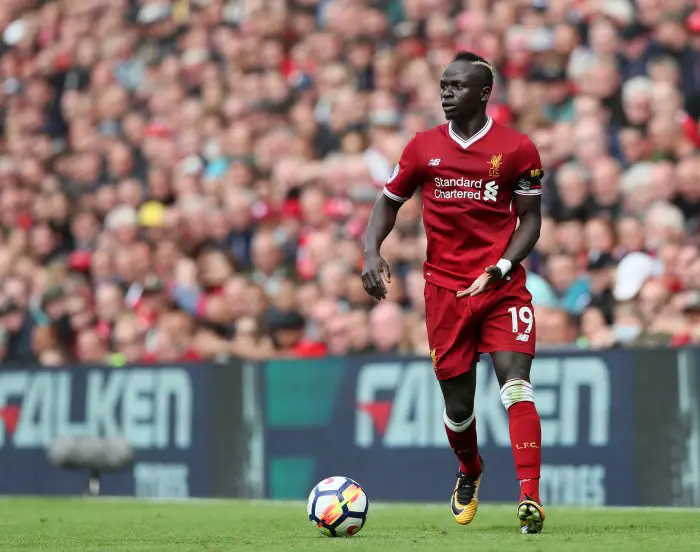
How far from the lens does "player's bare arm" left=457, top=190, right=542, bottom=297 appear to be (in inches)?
302

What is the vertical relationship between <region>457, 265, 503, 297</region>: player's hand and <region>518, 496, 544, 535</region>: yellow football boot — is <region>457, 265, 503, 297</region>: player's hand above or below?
above

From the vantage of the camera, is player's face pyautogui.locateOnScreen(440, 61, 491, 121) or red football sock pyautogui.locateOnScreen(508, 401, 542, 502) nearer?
red football sock pyautogui.locateOnScreen(508, 401, 542, 502)

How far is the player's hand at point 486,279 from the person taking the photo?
302 inches

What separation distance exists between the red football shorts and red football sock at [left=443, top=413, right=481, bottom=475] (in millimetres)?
339

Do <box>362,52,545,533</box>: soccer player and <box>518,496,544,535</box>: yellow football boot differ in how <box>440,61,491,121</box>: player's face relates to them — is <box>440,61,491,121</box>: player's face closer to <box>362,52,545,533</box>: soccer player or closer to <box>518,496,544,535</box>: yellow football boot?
<box>362,52,545,533</box>: soccer player

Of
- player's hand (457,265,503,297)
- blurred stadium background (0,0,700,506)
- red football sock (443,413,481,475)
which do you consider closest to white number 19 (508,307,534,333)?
player's hand (457,265,503,297)

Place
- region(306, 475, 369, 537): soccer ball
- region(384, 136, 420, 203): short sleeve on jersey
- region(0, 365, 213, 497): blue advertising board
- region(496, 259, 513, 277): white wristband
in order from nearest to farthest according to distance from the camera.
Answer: region(306, 475, 369, 537): soccer ball → region(496, 259, 513, 277): white wristband → region(384, 136, 420, 203): short sleeve on jersey → region(0, 365, 213, 497): blue advertising board

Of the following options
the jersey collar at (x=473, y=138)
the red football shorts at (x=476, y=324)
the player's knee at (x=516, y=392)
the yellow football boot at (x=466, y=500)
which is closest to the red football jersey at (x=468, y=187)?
the jersey collar at (x=473, y=138)

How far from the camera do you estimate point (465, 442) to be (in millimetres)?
8336

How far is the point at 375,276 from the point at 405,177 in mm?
624

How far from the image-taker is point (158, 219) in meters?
15.8

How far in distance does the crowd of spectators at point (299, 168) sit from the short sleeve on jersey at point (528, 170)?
3449 mm

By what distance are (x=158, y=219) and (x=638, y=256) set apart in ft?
20.1

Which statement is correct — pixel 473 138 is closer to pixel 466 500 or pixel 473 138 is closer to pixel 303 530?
pixel 466 500
